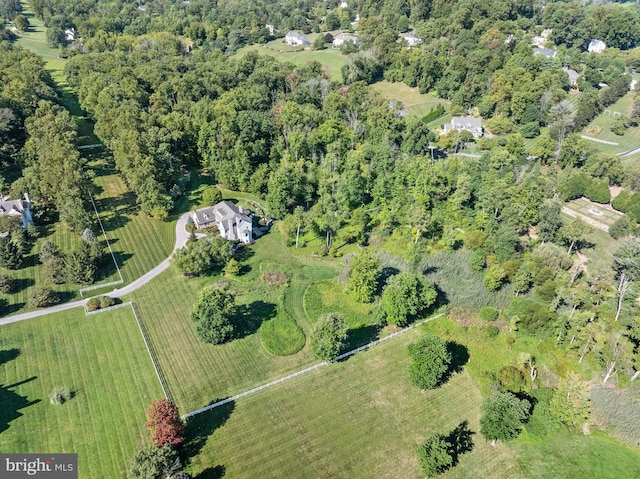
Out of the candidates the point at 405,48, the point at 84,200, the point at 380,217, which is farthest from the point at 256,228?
the point at 405,48

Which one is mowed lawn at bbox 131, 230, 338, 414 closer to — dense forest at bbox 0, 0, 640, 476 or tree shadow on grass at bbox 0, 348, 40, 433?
dense forest at bbox 0, 0, 640, 476

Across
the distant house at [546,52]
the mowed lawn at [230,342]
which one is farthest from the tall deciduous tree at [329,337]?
the distant house at [546,52]

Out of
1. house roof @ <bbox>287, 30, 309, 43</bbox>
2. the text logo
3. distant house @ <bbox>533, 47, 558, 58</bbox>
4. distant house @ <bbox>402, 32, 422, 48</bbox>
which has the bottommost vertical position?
the text logo

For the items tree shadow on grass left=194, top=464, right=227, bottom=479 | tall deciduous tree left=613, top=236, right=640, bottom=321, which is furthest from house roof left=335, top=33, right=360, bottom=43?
tree shadow on grass left=194, top=464, right=227, bottom=479

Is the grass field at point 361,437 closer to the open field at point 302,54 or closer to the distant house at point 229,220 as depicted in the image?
the distant house at point 229,220

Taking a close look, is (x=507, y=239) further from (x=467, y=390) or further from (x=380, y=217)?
(x=467, y=390)
